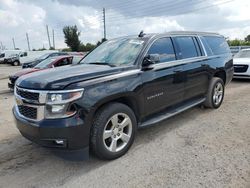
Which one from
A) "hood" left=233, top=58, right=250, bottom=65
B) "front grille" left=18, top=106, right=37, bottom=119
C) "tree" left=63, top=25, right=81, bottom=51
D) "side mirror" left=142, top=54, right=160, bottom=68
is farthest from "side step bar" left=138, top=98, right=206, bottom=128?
"tree" left=63, top=25, right=81, bottom=51

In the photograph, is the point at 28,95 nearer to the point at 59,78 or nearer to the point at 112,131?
the point at 59,78

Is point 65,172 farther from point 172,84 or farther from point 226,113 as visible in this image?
point 226,113

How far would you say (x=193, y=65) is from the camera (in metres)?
5.03

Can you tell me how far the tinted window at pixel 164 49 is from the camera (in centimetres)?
427

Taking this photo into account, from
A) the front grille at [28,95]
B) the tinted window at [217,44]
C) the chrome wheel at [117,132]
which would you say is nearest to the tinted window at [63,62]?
the tinted window at [217,44]

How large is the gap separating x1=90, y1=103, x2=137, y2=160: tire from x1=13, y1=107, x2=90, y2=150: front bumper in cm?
18

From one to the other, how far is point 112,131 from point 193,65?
2.47 m

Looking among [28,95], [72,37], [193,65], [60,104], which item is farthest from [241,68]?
[72,37]

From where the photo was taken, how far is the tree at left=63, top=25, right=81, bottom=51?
1964 inches

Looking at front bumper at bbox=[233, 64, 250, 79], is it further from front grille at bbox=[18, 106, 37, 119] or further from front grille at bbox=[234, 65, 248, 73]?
front grille at bbox=[18, 106, 37, 119]

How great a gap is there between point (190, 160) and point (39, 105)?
223 centimetres

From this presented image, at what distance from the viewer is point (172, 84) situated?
14.7 ft

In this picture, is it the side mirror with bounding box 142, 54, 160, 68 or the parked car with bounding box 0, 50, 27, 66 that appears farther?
the parked car with bounding box 0, 50, 27, 66

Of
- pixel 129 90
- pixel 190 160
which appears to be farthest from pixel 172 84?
pixel 190 160
